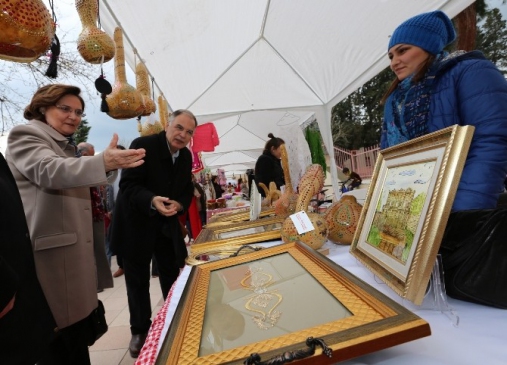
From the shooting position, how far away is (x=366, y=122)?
12945mm

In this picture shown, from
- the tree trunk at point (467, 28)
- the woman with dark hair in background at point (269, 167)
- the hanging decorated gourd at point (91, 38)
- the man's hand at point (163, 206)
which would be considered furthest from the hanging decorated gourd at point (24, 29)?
the tree trunk at point (467, 28)

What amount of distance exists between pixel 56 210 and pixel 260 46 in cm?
327

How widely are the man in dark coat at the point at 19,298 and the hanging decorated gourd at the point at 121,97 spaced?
1.11 meters

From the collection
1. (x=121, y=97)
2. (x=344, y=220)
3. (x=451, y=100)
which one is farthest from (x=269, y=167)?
(x=451, y=100)

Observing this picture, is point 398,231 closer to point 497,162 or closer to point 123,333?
point 497,162

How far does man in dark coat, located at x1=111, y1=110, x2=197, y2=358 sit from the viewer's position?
1.77 meters

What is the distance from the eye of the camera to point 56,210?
1.20m

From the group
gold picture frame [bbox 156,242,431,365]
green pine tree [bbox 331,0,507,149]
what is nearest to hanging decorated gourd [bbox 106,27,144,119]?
gold picture frame [bbox 156,242,431,365]

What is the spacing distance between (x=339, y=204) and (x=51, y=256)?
1129 millimetres

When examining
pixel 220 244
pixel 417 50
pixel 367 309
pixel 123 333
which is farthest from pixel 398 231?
pixel 123 333

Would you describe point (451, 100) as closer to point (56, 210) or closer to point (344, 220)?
point (344, 220)

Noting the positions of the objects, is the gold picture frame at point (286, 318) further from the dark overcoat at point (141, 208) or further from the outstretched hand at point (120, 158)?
the dark overcoat at point (141, 208)

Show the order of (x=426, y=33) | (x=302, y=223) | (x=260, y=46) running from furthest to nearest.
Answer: (x=260, y=46) < (x=302, y=223) < (x=426, y=33)

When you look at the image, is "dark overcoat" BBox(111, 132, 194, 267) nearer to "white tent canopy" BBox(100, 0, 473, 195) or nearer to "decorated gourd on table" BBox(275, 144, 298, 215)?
"decorated gourd on table" BBox(275, 144, 298, 215)
